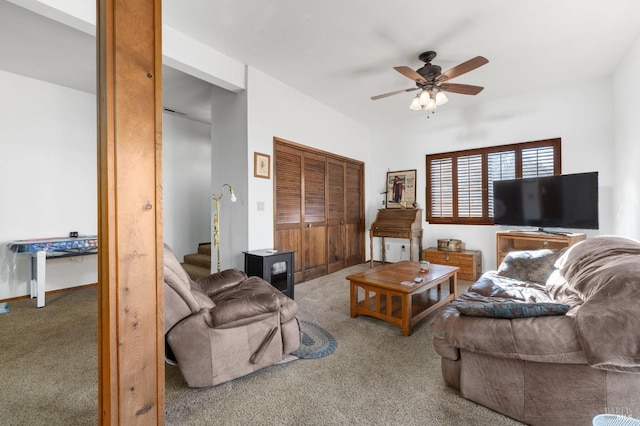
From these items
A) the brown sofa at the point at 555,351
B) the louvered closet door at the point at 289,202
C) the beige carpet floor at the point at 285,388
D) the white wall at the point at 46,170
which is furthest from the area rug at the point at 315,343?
the white wall at the point at 46,170

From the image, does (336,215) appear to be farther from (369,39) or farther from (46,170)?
(46,170)

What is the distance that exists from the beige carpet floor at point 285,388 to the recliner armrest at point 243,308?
0.42 meters

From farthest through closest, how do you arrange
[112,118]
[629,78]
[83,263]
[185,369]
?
[83,263] → [629,78] → [185,369] → [112,118]

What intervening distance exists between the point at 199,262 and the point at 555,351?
190 inches

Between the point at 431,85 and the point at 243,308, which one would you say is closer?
the point at 243,308

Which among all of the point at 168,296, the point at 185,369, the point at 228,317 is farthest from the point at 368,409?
the point at 168,296

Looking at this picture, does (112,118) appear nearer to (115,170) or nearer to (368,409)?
(115,170)

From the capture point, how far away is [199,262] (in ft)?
16.4

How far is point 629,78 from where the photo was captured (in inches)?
124

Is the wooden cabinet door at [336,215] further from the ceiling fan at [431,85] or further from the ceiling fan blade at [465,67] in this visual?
the ceiling fan blade at [465,67]

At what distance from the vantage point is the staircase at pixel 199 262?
4713 mm

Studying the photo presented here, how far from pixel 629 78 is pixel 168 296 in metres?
4.87

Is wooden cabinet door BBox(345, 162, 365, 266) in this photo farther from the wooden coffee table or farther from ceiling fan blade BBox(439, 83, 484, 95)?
ceiling fan blade BBox(439, 83, 484, 95)

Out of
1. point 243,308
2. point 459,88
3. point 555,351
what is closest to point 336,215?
point 459,88
